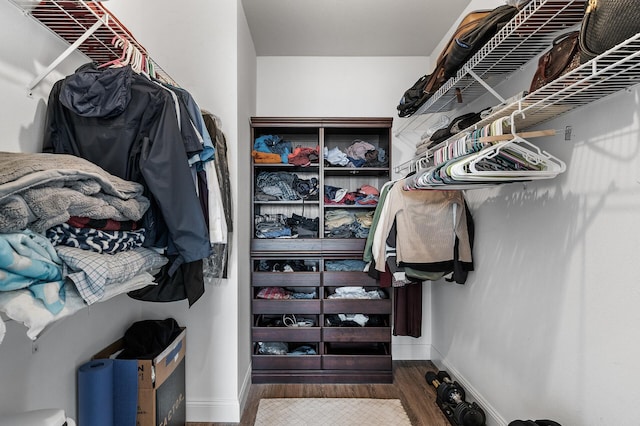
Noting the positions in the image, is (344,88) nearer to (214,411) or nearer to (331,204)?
(331,204)

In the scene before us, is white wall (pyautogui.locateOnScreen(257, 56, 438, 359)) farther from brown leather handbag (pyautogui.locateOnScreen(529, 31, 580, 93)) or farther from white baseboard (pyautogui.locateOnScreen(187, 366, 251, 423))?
brown leather handbag (pyautogui.locateOnScreen(529, 31, 580, 93))

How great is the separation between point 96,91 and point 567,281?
1.94m

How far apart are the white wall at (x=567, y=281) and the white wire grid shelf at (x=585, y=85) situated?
0.24 feet

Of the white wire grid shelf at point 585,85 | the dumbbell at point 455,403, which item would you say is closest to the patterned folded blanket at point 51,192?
the white wire grid shelf at point 585,85

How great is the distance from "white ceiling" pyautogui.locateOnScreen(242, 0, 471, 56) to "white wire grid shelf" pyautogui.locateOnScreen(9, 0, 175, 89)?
1.28m

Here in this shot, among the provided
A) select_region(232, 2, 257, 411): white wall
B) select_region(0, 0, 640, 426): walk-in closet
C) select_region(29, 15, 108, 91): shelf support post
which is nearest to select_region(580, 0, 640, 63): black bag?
select_region(0, 0, 640, 426): walk-in closet

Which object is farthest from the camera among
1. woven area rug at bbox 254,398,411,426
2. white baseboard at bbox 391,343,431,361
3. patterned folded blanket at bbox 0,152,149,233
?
white baseboard at bbox 391,343,431,361

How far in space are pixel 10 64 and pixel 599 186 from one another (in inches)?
82.6

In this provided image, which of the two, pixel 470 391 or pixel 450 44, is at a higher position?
pixel 450 44

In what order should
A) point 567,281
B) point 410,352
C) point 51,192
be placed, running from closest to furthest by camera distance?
point 51,192 < point 567,281 < point 410,352

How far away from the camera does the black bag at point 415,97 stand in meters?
2.10

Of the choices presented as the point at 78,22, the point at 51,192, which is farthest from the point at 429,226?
the point at 78,22

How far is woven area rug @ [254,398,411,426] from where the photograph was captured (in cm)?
200

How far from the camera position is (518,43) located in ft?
4.55
